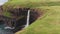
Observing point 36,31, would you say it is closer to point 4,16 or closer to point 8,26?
point 8,26

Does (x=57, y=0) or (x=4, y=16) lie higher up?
(x=57, y=0)

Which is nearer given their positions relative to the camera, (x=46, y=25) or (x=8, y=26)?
(x=46, y=25)

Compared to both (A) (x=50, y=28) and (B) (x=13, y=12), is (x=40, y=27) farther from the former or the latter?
(B) (x=13, y=12)

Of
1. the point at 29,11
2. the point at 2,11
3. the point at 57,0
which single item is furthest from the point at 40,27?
the point at 2,11

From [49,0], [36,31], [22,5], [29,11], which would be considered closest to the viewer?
[36,31]

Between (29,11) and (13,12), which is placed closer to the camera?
(29,11)

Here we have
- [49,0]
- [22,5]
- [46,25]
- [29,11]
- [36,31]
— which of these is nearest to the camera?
[36,31]

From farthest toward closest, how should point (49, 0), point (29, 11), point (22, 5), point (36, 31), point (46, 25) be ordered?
1. point (49, 0)
2. point (22, 5)
3. point (29, 11)
4. point (46, 25)
5. point (36, 31)

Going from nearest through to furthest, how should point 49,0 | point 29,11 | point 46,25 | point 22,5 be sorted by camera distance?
1. point 46,25
2. point 29,11
3. point 22,5
4. point 49,0

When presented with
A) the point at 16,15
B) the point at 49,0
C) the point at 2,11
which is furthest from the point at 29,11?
the point at 2,11
